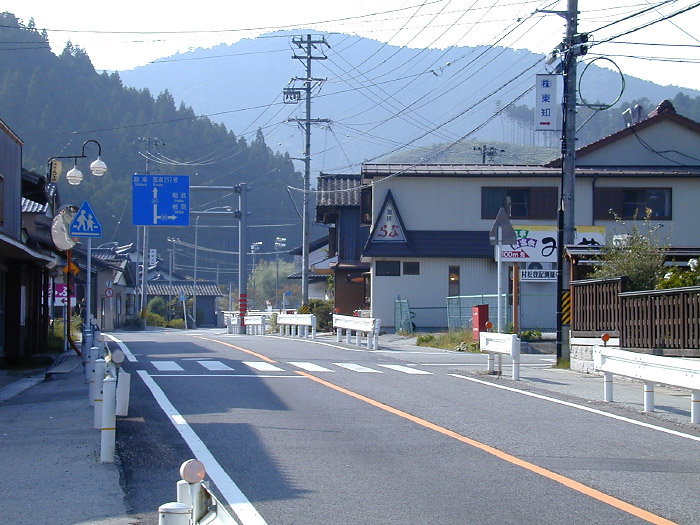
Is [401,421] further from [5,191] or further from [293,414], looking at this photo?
[5,191]

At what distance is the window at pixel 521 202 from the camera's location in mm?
37500

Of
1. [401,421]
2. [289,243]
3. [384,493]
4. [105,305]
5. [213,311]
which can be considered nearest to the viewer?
[384,493]

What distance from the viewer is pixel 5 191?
2039 centimetres

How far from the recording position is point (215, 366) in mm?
18109

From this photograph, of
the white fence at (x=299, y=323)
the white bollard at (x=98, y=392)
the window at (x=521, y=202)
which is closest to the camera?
the white bollard at (x=98, y=392)

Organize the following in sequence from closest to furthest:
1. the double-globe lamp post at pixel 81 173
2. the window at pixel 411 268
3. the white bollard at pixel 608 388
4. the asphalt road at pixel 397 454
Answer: the asphalt road at pixel 397 454
the white bollard at pixel 608 388
the double-globe lamp post at pixel 81 173
the window at pixel 411 268

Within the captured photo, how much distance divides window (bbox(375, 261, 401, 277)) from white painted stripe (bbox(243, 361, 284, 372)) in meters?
18.9

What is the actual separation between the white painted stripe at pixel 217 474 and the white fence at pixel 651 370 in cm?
581

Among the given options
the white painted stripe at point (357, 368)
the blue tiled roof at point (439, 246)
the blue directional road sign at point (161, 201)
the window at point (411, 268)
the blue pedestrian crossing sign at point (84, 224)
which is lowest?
Answer: the white painted stripe at point (357, 368)

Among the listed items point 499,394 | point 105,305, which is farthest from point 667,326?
point 105,305

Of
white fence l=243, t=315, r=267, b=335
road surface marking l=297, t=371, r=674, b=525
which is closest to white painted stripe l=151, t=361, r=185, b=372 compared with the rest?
road surface marking l=297, t=371, r=674, b=525

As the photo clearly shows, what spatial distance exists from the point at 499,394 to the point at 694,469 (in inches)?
224

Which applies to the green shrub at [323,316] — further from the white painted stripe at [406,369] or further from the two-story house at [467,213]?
the white painted stripe at [406,369]

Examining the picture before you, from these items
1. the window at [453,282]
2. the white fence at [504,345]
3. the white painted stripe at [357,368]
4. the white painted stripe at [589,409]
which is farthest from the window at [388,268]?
the white painted stripe at [589,409]
